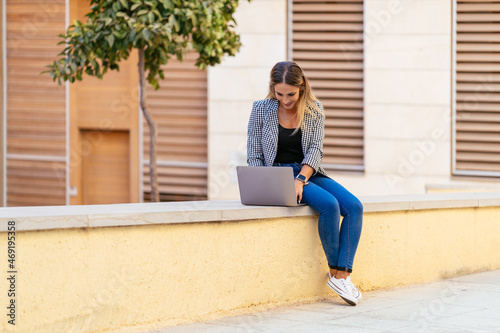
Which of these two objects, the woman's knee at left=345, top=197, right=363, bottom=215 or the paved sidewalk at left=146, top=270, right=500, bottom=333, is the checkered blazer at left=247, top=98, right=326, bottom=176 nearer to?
the woman's knee at left=345, top=197, right=363, bottom=215

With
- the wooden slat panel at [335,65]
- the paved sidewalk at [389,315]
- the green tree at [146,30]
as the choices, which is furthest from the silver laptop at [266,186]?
the wooden slat panel at [335,65]

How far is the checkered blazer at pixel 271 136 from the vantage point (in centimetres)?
589

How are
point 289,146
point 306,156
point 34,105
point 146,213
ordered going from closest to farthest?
point 146,213, point 306,156, point 289,146, point 34,105

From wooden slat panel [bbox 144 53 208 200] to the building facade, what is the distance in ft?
0.06

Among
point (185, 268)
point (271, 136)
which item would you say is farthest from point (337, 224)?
point (185, 268)

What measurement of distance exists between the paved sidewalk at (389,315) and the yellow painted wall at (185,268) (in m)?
0.14

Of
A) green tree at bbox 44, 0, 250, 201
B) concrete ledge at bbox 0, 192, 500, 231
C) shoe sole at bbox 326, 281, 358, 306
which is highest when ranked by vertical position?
green tree at bbox 44, 0, 250, 201

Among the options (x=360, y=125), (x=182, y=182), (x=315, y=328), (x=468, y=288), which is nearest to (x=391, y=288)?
(x=468, y=288)

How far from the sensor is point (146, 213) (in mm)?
5008

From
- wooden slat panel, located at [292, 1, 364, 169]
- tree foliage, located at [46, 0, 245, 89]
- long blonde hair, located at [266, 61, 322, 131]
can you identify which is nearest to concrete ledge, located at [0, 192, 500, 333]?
long blonde hair, located at [266, 61, 322, 131]

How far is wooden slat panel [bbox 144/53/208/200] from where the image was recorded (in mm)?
12773

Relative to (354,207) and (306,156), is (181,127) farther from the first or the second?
(354,207)

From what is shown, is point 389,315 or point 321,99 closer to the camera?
point 389,315

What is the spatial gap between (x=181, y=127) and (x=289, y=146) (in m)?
7.04
